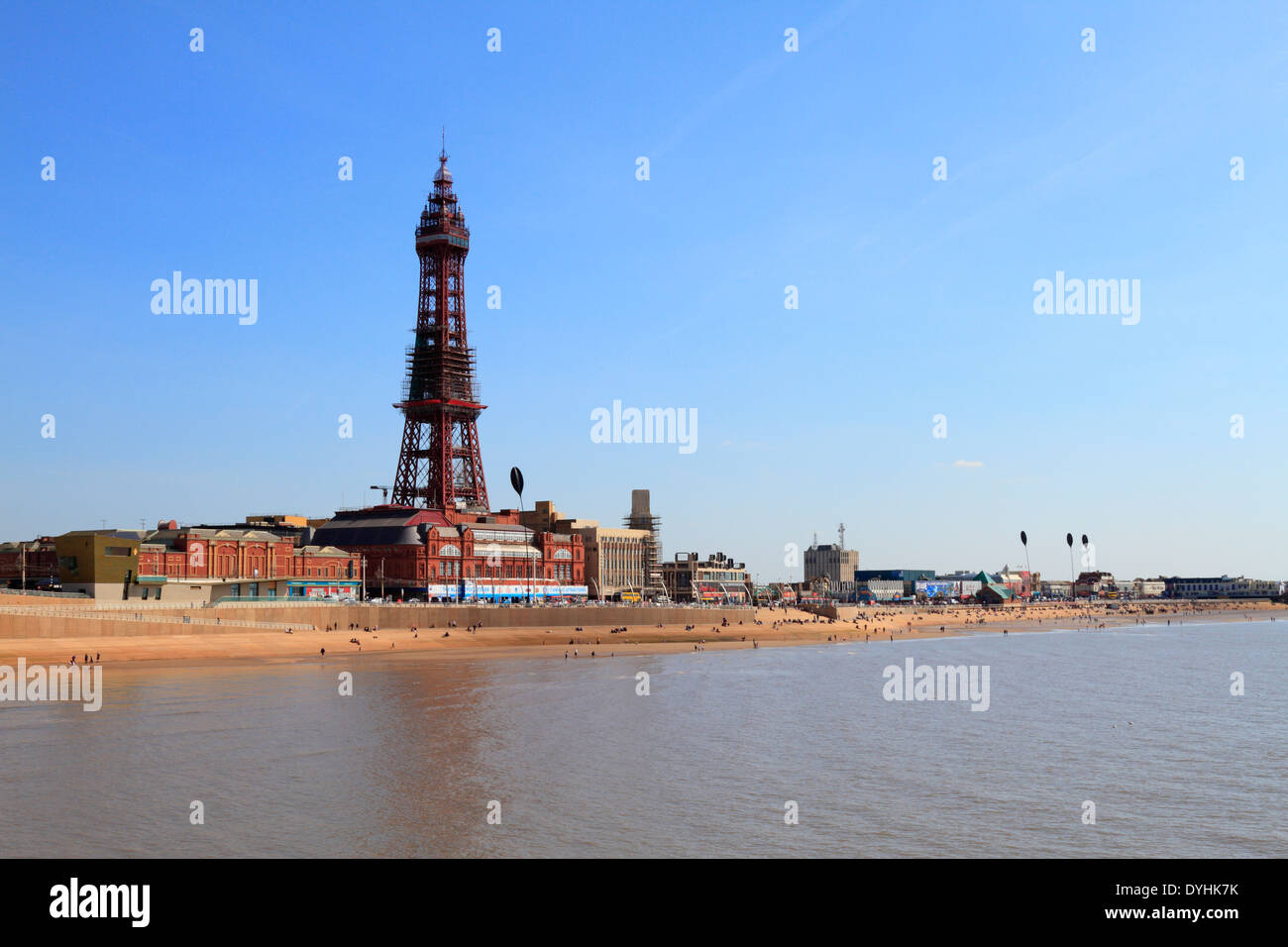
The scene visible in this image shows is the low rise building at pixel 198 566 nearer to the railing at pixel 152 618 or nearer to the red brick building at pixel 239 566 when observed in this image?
the red brick building at pixel 239 566

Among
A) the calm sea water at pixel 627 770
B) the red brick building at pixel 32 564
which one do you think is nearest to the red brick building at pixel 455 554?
the red brick building at pixel 32 564

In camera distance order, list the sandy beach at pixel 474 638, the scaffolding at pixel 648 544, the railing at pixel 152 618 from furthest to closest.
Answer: the scaffolding at pixel 648 544 → the railing at pixel 152 618 → the sandy beach at pixel 474 638

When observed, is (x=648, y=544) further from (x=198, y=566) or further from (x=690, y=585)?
(x=198, y=566)

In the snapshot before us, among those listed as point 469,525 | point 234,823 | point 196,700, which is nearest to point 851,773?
point 234,823

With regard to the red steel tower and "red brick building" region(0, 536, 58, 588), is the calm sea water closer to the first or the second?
"red brick building" region(0, 536, 58, 588)

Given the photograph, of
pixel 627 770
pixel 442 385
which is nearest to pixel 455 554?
pixel 442 385

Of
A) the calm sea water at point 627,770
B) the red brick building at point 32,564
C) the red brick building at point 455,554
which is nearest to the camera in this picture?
the calm sea water at point 627,770
